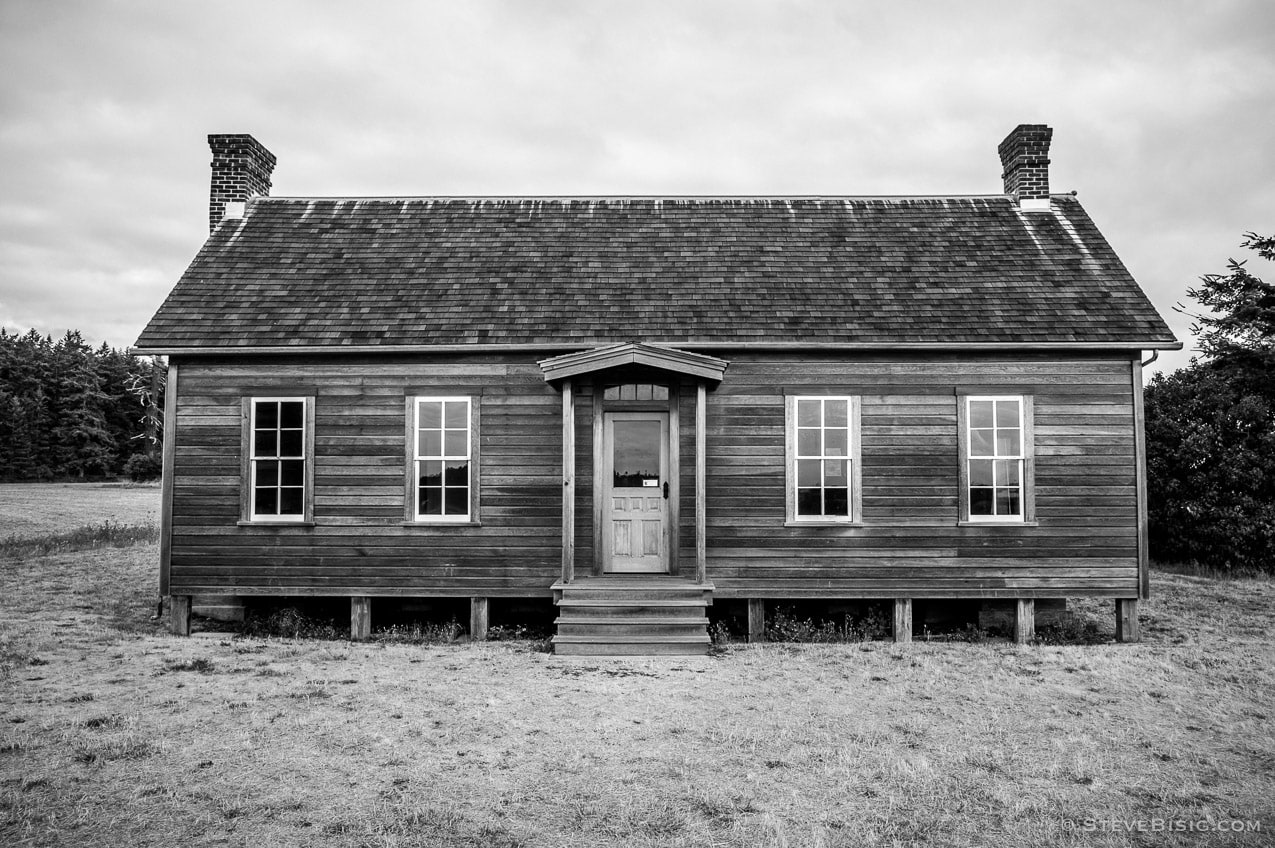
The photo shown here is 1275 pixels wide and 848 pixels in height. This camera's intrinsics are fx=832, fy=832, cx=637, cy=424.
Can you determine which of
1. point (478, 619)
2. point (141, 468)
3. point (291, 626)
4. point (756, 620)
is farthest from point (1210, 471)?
point (141, 468)

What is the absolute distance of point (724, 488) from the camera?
11602 millimetres

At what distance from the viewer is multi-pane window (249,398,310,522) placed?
11703 millimetres

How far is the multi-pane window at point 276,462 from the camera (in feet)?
38.4

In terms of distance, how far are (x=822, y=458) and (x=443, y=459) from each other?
5297mm

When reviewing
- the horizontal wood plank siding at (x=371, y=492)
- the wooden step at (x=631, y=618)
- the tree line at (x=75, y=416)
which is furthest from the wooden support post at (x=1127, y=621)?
the tree line at (x=75, y=416)

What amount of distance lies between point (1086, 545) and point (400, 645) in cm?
948

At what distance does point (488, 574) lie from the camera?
1155 cm

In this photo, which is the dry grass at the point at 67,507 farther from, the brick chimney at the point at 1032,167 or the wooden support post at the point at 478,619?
the brick chimney at the point at 1032,167

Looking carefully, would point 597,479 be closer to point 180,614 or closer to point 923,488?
point 923,488

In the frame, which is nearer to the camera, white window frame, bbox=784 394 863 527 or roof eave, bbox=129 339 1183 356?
roof eave, bbox=129 339 1183 356

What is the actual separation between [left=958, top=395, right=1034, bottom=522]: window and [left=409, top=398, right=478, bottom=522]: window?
22.6 ft

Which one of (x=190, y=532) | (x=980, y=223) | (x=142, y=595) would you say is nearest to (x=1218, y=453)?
(x=980, y=223)

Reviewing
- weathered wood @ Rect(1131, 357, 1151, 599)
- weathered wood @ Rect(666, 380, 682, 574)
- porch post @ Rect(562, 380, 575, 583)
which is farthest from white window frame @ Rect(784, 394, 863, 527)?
weathered wood @ Rect(1131, 357, 1151, 599)

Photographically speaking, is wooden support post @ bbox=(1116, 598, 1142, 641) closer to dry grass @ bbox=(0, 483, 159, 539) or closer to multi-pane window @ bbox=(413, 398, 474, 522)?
multi-pane window @ bbox=(413, 398, 474, 522)
